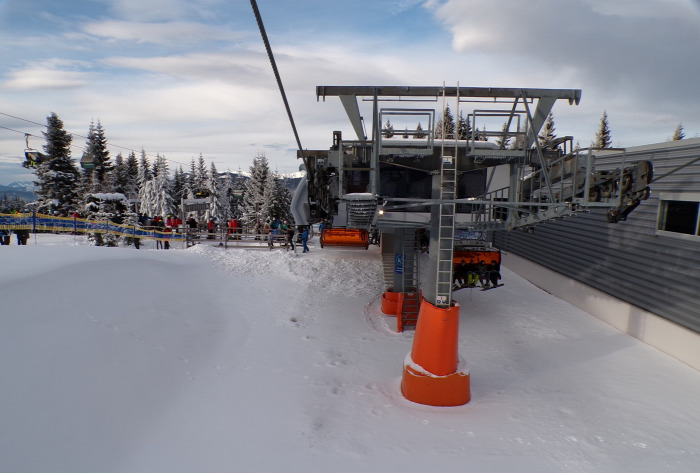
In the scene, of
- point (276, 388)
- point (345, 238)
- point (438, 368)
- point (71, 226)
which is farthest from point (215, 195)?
point (438, 368)

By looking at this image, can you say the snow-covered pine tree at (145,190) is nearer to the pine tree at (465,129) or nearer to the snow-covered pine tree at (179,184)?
the snow-covered pine tree at (179,184)

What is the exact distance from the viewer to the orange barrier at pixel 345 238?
58.9 feet

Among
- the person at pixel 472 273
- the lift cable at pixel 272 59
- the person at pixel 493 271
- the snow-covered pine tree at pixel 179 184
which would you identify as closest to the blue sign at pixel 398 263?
the person at pixel 472 273

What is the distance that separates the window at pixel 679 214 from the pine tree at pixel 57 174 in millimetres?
43121

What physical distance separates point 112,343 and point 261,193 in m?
39.1

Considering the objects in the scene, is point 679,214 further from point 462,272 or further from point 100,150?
point 100,150

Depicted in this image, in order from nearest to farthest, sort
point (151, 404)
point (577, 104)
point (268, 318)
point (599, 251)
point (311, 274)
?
point (151, 404) < point (577, 104) < point (268, 318) < point (599, 251) < point (311, 274)

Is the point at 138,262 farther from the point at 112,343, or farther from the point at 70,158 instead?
the point at 70,158

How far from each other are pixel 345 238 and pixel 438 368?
11724mm

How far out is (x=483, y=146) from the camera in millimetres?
8852

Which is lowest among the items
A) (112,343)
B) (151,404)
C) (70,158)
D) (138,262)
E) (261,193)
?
(151,404)

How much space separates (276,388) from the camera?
704 cm

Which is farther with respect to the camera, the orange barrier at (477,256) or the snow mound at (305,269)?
the snow mound at (305,269)

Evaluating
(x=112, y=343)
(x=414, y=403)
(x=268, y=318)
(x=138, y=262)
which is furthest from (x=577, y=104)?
(x=138, y=262)
